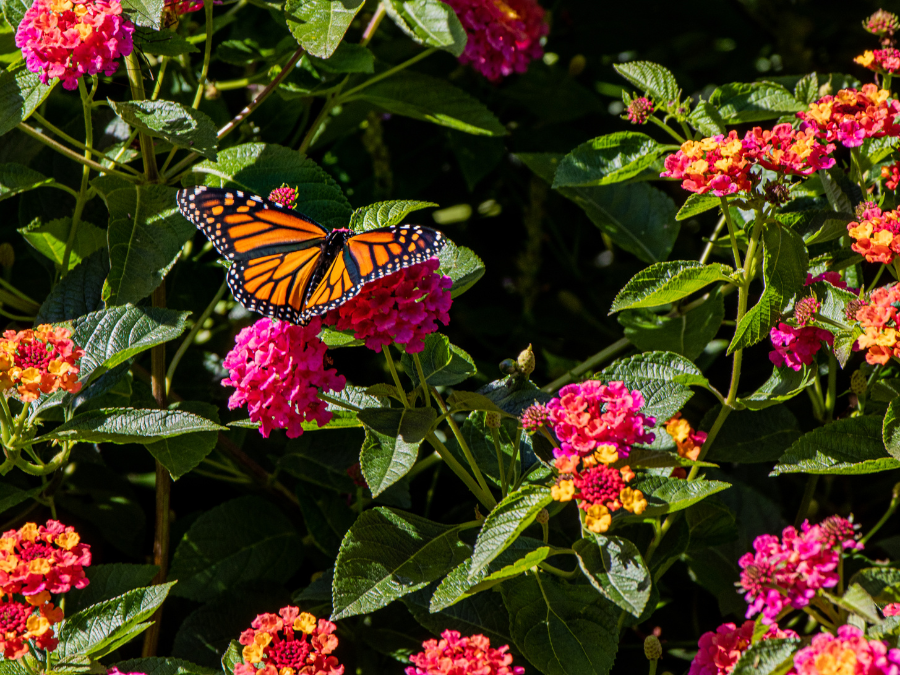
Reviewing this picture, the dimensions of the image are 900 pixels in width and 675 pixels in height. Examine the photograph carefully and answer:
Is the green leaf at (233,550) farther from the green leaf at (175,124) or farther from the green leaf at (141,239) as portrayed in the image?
the green leaf at (175,124)

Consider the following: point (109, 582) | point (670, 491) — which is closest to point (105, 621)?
point (109, 582)

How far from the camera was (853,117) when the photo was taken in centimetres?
178

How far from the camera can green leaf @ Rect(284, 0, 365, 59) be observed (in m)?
1.81

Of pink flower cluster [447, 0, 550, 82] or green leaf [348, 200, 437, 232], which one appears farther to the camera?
pink flower cluster [447, 0, 550, 82]

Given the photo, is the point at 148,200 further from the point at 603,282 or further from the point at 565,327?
the point at 603,282

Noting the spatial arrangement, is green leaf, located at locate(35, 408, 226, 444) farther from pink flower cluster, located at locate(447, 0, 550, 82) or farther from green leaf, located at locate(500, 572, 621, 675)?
pink flower cluster, located at locate(447, 0, 550, 82)

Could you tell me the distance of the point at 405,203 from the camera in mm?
1774

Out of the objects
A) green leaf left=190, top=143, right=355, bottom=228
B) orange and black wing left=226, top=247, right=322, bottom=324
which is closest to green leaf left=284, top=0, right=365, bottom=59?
green leaf left=190, top=143, right=355, bottom=228

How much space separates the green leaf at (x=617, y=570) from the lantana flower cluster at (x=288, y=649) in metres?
0.48

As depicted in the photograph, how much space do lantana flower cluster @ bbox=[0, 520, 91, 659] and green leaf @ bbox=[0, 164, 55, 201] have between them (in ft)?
2.68

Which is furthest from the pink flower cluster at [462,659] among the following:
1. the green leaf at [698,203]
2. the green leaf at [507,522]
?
the green leaf at [698,203]

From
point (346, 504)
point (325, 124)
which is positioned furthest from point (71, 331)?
point (325, 124)

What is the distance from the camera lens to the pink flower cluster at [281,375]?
1.57 m

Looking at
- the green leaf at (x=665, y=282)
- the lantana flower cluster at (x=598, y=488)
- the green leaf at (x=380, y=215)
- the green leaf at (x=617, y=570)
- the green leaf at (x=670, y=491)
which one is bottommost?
the green leaf at (x=617, y=570)
